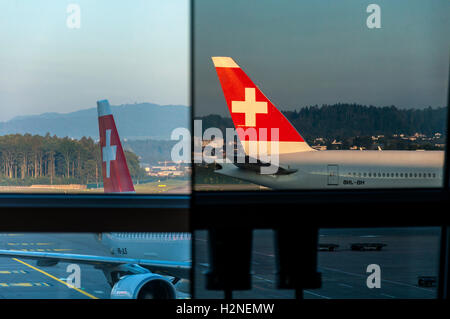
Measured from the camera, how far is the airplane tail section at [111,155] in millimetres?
6207

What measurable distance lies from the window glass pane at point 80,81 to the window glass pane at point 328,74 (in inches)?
32.4

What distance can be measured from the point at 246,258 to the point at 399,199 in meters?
0.50

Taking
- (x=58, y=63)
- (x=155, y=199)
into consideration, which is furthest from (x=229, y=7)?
(x=58, y=63)

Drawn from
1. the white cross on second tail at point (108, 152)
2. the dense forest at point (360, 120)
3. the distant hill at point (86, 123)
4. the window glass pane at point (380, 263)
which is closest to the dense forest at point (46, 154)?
the distant hill at point (86, 123)

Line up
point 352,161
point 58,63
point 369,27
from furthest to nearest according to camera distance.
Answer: point 352,161 < point 58,63 < point 369,27

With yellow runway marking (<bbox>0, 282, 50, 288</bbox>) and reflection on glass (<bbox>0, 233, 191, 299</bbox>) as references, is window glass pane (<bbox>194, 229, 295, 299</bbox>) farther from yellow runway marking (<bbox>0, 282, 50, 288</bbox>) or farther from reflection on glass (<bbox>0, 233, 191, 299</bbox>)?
yellow runway marking (<bbox>0, 282, 50, 288</bbox>)

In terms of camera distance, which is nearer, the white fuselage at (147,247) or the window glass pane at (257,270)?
the window glass pane at (257,270)

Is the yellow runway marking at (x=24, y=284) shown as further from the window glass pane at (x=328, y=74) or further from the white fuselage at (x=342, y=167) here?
the window glass pane at (x=328, y=74)

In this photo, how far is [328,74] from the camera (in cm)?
277

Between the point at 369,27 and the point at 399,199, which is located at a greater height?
the point at 369,27

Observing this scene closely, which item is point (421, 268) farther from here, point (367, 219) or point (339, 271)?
point (367, 219)

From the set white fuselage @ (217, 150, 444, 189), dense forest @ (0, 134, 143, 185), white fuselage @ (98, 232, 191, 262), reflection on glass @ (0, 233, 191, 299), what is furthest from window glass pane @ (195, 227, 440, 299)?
white fuselage @ (98, 232, 191, 262)

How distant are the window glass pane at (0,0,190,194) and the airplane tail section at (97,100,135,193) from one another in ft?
4.72

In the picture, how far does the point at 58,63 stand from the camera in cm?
414
